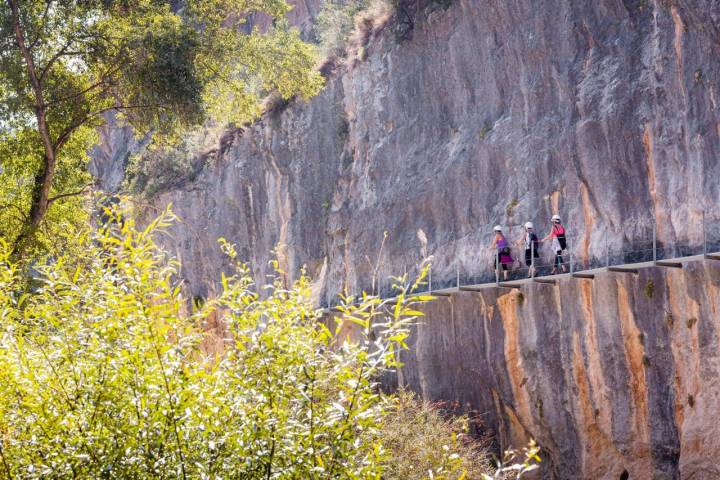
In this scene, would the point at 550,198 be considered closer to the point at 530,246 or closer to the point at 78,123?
the point at 530,246

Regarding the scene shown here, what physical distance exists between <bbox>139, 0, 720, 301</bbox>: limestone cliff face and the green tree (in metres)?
2.37

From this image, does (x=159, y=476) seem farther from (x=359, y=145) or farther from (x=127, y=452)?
(x=359, y=145)

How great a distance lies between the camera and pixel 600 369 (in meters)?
17.4

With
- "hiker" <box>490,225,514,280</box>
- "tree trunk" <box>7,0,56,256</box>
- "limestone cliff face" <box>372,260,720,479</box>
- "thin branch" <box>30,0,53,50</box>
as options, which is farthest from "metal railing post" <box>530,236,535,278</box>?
"thin branch" <box>30,0,53,50</box>

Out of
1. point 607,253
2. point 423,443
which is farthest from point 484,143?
point 423,443

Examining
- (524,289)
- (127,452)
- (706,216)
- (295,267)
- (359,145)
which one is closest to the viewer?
(127,452)

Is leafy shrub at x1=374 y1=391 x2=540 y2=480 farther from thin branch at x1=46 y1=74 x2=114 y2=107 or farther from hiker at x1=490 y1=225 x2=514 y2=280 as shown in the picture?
thin branch at x1=46 y1=74 x2=114 y2=107

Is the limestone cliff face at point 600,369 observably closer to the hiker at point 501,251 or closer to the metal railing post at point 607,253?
the metal railing post at point 607,253

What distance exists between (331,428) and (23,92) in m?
11.4

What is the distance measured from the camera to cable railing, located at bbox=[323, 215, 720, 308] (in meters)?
15.7

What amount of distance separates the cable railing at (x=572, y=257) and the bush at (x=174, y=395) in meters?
6.23

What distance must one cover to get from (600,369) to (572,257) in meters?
2.05

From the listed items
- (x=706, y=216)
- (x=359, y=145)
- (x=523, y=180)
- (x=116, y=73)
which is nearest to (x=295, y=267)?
(x=359, y=145)

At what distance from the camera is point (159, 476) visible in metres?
6.70
